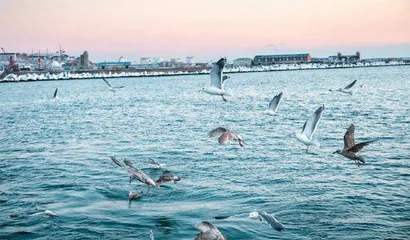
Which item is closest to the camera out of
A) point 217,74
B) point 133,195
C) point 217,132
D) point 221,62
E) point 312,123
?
point 312,123

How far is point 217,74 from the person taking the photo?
1177cm

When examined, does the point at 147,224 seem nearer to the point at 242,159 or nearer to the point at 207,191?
the point at 207,191

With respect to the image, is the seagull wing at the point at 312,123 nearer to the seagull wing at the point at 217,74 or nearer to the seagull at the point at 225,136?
the seagull at the point at 225,136

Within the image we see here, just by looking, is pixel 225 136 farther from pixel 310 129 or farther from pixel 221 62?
pixel 310 129

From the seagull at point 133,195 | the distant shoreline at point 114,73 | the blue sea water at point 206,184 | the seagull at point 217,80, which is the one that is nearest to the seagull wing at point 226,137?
the seagull at point 217,80

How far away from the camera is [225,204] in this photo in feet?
40.0

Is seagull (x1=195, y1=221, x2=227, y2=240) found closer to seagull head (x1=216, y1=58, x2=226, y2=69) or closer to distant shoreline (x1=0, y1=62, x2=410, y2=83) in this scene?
seagull head (x1=216, y1=58, x2=226, y2=69)

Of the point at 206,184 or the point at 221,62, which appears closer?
the point at 221,62

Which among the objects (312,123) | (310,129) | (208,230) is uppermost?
(312,123)

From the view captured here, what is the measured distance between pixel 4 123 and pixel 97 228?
83.5 feet

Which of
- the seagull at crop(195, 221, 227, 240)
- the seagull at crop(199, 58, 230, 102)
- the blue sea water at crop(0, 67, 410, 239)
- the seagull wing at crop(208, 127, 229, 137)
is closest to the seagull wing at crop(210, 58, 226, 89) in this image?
the seagull at crop(199, 58, 230, 102)

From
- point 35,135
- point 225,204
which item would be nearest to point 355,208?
point 225,204

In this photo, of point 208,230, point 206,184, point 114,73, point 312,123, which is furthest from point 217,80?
point 114,73

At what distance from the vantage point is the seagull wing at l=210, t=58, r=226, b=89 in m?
11.3
